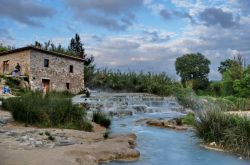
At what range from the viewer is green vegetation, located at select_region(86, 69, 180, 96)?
38688 mm

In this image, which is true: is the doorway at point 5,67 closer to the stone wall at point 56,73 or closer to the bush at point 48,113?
the stone wall at point 56,73

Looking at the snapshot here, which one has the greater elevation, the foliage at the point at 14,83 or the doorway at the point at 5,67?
the doorway at the point at 5,67

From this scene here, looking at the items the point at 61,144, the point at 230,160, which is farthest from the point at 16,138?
the point at 230,160

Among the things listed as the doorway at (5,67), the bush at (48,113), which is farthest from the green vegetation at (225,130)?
the doorway at (5,67)

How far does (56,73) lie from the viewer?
3272cm

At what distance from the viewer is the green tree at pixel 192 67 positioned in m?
71.6

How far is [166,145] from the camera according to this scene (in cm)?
1243

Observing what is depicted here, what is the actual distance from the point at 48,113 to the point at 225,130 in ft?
23.1

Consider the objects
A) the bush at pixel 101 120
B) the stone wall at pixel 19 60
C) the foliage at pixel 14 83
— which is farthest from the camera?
the stone wall at pixel 19 60

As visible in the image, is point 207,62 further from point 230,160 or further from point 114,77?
point 230,160

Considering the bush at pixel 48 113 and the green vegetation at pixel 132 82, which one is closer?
the bush at pixel 48 113

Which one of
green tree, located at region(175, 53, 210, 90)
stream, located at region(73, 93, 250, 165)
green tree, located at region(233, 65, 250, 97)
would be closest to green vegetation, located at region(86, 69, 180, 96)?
green tree, located at region(233, 65, 250, 97)

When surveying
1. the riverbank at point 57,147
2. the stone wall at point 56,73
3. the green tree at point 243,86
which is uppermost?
the stone wall at point 56,73

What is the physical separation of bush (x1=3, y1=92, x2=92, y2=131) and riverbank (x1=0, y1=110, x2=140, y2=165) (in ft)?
1.68
